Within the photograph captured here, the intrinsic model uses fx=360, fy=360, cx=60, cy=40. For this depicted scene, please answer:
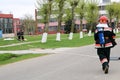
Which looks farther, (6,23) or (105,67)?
(6,23)

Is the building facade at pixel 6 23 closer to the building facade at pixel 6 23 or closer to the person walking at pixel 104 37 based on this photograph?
the building facade at pixel 6 23

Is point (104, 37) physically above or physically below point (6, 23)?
below

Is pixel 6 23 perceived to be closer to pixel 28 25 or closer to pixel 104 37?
pixel 28 25

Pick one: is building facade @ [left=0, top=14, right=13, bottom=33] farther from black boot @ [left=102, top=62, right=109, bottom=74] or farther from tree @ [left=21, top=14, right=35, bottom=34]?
black boot @ [left=102, top=62, right=109, bottom=74]

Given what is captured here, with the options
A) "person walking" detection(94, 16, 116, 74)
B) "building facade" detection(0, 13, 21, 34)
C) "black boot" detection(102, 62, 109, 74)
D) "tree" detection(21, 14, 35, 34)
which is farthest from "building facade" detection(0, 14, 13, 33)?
"black boot" detection(102, 62, 109, 74)

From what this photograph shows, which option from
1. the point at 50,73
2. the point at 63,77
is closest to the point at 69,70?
the point at 50,73

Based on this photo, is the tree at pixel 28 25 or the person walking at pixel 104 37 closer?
the person walking at pixel 104 37

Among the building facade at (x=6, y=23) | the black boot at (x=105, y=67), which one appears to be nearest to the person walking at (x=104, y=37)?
the black boot at (x=105, y=67)

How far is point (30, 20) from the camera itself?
12188 cm

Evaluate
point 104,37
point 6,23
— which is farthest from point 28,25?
point 104,37

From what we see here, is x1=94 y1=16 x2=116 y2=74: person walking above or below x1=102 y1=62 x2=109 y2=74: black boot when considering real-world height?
above

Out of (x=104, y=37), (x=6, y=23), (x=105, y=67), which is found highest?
(x=6, y=23)

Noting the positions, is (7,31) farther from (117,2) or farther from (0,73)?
(0,73)

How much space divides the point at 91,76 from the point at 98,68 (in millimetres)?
2038
